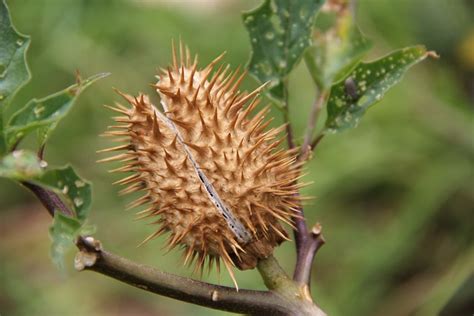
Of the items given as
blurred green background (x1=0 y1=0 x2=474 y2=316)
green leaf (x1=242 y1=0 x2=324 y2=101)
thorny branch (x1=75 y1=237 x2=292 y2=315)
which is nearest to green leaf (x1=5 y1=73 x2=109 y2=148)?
thorny branch (x1=75 y1=237 x2=292 y2=315)

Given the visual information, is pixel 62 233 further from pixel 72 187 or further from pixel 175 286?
pixel 175 286

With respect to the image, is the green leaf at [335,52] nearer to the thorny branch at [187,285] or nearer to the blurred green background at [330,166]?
the thorny branch at [187,285]

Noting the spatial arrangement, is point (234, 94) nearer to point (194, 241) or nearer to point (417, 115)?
point (194, 241)

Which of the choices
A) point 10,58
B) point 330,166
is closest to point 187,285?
point 10,58

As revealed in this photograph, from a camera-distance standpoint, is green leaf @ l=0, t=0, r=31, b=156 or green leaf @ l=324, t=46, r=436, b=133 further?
green leaf @ l=324, t=46, r=436, b=133

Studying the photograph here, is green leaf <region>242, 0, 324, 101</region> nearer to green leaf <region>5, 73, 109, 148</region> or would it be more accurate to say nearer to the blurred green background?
green leaf <region>5, 73, 109, 148</region>

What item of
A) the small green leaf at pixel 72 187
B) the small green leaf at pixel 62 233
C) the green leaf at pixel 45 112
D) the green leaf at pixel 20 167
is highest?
the green leaf at pixel 45 112

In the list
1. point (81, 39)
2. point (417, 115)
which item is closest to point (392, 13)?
point (417, 115)

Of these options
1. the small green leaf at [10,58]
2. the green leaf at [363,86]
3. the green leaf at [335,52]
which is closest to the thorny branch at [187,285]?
the small green leaf at [10,58]
